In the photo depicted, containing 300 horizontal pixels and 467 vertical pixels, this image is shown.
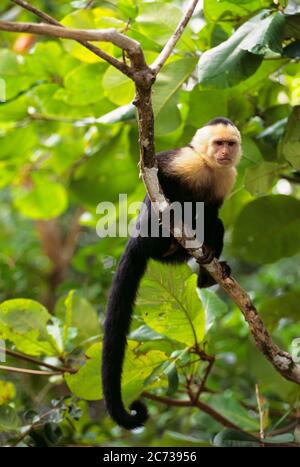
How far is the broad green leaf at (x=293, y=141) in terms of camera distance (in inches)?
88.2

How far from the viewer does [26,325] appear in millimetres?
2266

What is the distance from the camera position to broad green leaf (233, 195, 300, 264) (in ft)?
8.71

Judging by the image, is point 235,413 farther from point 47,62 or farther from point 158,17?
point 47,62

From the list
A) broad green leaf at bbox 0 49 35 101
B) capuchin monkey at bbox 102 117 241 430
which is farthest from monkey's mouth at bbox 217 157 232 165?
broad green leaf at bbox 0 49 35 101

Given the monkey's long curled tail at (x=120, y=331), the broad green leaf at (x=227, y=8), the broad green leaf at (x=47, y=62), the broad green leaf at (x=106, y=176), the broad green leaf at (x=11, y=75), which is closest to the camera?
the monkey's long curled tail at (x=120, y=331)

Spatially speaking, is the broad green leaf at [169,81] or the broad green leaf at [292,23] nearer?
the broad green leaf at [292,23]

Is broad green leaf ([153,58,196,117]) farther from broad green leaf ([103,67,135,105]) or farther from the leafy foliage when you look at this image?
broad green leaf ([103,67,135,105])

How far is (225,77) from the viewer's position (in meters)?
2.13

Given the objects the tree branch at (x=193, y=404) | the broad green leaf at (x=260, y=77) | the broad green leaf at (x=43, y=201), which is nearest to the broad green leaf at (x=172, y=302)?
the tree branch at (x=193, y=404)

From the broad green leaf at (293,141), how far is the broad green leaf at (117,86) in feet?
1.96

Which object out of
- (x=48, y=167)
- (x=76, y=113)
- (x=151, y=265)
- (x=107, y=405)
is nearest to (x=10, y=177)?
(x=48, y=167)

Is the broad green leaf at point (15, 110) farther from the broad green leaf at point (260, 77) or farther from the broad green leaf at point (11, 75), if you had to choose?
the broad green leaf at point (260, 77)

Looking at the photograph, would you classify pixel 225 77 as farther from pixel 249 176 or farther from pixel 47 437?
pixel 47 437

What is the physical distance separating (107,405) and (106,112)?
1285 mm
